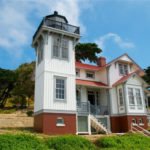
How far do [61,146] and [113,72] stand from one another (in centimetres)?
1393

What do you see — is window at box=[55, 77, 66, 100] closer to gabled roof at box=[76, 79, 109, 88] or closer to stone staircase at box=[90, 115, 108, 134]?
gabled roof at box=[76, 79, 109, 88]

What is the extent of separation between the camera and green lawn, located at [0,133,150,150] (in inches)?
461

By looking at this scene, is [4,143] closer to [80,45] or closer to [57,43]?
[57,43]

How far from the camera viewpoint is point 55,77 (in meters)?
18.5

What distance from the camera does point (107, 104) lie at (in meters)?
23.5

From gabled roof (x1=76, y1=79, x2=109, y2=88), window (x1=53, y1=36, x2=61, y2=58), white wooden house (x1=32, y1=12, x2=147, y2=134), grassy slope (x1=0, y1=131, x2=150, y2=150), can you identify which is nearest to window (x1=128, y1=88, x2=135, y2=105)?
white wooden house (x1=32, y1=12, x2=147, y2=134)

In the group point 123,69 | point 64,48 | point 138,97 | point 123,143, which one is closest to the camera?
point 123,143

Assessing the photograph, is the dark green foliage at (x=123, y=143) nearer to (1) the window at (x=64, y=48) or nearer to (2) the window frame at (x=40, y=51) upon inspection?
(1) the window at (x=64, y=48)

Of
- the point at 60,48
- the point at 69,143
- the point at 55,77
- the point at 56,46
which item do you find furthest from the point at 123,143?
the point at 56,46

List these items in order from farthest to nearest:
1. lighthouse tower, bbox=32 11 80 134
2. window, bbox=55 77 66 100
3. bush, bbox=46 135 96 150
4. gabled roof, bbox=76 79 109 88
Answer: gabled roof, bbox=76 79 109 88
window, bbox=55 77 66 100
lighthouse tower, bbox=32 11 80 134
bush, bbox=46 135 96 150

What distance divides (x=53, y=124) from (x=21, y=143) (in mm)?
5512

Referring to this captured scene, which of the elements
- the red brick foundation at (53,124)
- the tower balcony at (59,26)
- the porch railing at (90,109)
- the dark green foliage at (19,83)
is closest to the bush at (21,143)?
the red brick foundation at (53,124)

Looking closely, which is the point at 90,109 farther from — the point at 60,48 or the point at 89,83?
the point at 60,48

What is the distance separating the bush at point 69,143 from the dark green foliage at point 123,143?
96cm
